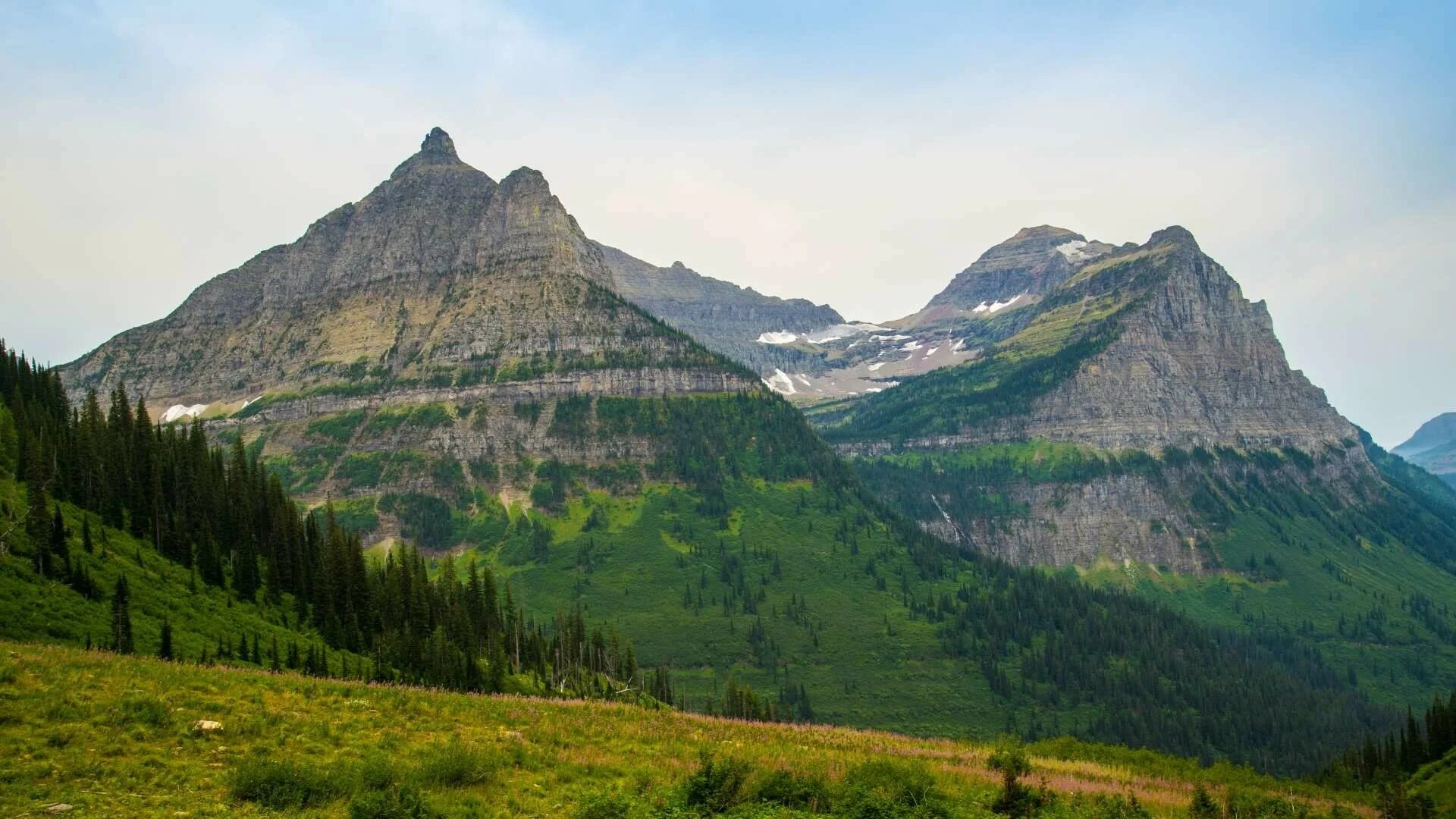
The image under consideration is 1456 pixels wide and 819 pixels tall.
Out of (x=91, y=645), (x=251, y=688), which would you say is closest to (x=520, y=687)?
(x=91, y=645)

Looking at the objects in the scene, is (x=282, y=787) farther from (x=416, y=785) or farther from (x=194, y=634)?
(x=194, y=634)


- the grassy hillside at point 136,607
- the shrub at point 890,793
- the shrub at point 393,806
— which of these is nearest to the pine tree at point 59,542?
the grassy hillside at point 136,607

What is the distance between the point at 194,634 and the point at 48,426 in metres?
48.8

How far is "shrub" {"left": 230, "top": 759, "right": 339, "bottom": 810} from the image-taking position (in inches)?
1019

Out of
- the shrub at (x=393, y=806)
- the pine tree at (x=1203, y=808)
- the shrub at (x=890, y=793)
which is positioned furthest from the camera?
the pine tree at (x=1203, y=808)

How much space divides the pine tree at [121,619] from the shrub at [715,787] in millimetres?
35573

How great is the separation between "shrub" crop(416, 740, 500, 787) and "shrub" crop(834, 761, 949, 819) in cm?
1185

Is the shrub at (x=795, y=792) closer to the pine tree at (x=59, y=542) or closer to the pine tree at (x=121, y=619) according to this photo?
the pine tree at (x=121, y=619)

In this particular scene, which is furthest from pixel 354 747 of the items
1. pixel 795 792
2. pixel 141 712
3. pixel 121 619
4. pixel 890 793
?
pixel 121 619

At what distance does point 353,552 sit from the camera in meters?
96.1

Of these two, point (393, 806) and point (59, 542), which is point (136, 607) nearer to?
point (59, 542)

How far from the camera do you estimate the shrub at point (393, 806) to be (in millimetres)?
24969

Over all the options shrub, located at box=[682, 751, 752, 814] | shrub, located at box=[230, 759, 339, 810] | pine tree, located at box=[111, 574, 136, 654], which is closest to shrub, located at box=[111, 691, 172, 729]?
shrub, located at box=[230, 759, 339, 810]

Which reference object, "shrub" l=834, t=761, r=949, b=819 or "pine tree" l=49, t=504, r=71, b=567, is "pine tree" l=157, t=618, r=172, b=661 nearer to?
"pine tree" l=49, t=504, r=71, b=567
